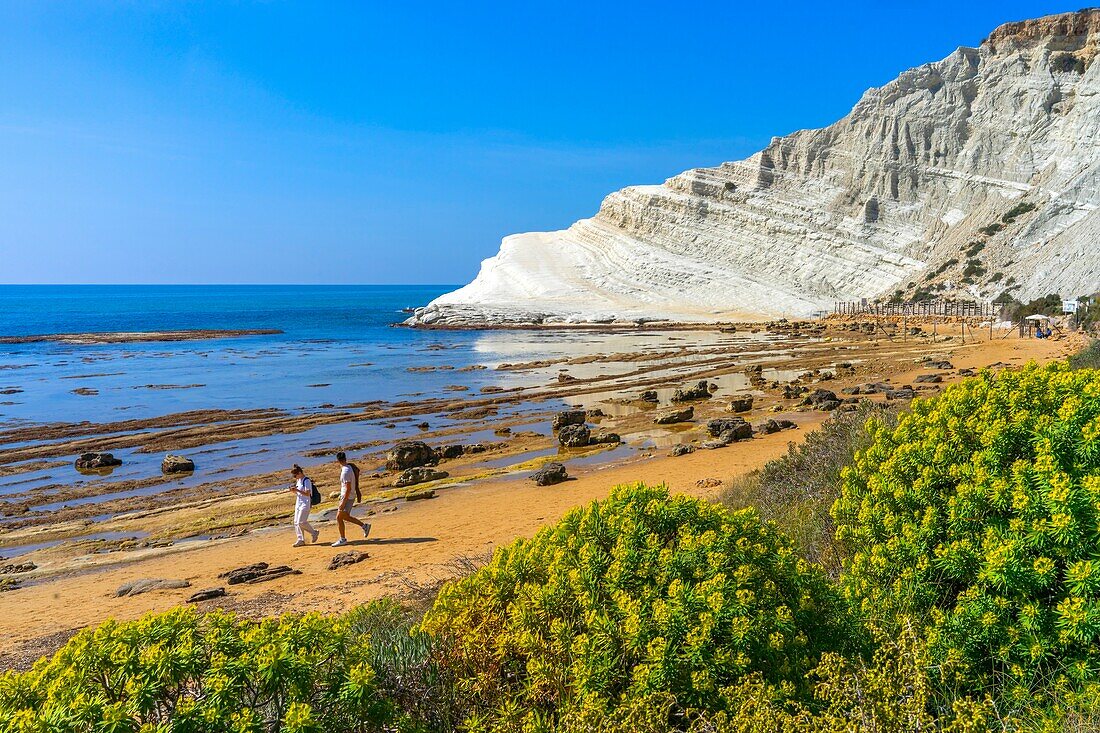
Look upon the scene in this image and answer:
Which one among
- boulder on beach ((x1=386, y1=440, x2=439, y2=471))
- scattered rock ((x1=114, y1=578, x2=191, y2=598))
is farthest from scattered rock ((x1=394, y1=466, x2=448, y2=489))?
scattered rock ((x1=114, y1=578, x2=191, y2=598))

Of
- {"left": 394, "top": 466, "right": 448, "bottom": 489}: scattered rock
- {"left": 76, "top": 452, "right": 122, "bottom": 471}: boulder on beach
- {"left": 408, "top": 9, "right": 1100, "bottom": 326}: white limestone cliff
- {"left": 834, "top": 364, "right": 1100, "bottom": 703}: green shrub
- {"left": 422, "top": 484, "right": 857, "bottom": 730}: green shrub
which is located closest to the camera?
{"left": 422, "top": 484, "right": 857, "bottom": 730}: green shrub

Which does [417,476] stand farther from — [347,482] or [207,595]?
[207,595]

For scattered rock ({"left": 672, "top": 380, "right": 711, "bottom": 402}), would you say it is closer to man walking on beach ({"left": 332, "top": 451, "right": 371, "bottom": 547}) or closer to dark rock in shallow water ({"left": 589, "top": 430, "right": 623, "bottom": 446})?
dark rock in shallow water ({"left": 589, "top": 430, "right": 623, "bottom": 446})

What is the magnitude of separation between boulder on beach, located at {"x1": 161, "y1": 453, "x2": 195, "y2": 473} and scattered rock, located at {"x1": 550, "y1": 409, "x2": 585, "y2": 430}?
976cm

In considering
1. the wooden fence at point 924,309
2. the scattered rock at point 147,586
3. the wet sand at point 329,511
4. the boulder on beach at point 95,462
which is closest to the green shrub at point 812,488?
the wet sand at point 329,511

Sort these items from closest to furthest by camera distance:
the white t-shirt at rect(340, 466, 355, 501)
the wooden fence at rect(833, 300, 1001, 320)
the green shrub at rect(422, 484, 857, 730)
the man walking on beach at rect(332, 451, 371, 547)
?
the green shrub at rect(422, 484, 857, 730) → the man walking on beach at rect(332, 451, 371, 547) → the white t-shirt at rect(340, 466, 355, 501) → the wooden fence at rect(833, 300, 1001, 320)

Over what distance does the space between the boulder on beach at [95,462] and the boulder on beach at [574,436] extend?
468 inches

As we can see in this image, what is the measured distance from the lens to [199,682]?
2.76 metres

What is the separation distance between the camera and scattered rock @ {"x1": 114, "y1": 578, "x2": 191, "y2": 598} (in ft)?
31.1

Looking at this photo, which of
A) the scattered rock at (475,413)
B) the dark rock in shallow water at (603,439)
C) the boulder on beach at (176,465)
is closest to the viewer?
the boulder on beach at (176,465)

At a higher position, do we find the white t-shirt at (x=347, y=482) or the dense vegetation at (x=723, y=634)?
the dense vegetation at (x=723, y=634)

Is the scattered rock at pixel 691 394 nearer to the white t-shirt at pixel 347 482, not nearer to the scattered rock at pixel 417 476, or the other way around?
the scattered rock at pixel 417 476

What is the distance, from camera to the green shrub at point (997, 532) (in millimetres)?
3188

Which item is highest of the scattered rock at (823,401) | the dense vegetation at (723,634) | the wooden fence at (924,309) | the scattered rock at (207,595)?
the wooden fence at (924,309)
